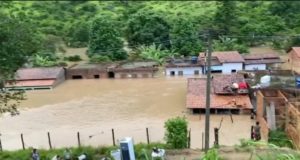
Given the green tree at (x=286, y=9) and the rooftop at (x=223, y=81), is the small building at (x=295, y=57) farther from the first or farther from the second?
the green tree at (x=286, y=9)

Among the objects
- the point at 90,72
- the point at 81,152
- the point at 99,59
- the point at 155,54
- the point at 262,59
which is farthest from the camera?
the point at 155,54

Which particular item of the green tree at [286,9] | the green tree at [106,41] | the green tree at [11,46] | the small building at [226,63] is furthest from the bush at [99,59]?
the green tree at [11,46]

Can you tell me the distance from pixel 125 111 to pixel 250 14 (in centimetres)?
3167

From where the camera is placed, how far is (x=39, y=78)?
36.2 metres

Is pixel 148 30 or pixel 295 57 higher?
pixel 148 30

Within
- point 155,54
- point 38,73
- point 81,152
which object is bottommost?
point 81,152

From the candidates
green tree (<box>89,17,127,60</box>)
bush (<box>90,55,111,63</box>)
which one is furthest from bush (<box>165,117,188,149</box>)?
green tree (<box>89,17,127,60</box>)

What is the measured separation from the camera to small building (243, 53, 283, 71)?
36.9m

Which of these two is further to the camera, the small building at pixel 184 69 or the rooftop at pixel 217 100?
the small building at pixel 184 69

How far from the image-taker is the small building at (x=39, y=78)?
3544 cm

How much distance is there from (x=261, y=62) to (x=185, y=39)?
26.9 ft

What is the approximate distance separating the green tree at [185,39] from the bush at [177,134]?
75.1ft

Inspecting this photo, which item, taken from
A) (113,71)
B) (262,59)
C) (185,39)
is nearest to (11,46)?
(113,71)

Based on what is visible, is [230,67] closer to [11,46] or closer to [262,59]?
[262,59]
